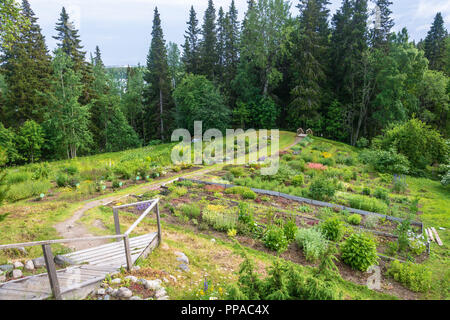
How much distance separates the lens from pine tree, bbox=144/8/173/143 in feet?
94.4

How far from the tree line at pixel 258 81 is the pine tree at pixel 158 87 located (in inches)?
4.9

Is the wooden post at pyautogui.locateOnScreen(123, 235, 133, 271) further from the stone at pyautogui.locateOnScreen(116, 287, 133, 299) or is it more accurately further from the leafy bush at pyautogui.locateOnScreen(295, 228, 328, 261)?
the leafy bush at pyautogui.locateOnScreen(295, 228, 328, 261)

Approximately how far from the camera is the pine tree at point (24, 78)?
2167 centimetres

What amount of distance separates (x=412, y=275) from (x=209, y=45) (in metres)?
29.5

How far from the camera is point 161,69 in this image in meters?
29.2

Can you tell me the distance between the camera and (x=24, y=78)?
71.7 ft

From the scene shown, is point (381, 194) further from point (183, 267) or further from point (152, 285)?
point (152, 285)

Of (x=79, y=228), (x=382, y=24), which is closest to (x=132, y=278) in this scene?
(x=79, y=228)

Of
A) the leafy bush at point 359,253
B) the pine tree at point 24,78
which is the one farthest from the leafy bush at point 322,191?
the pine tree at point 24,78

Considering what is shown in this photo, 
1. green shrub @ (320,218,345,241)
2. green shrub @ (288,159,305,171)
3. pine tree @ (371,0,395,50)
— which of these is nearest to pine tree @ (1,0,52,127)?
green shrub @ (288,159,305,171)

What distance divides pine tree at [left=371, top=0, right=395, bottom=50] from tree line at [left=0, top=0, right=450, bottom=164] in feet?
0.32

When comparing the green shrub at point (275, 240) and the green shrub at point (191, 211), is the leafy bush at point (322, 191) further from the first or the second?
the green shrub at point (191, 211)
